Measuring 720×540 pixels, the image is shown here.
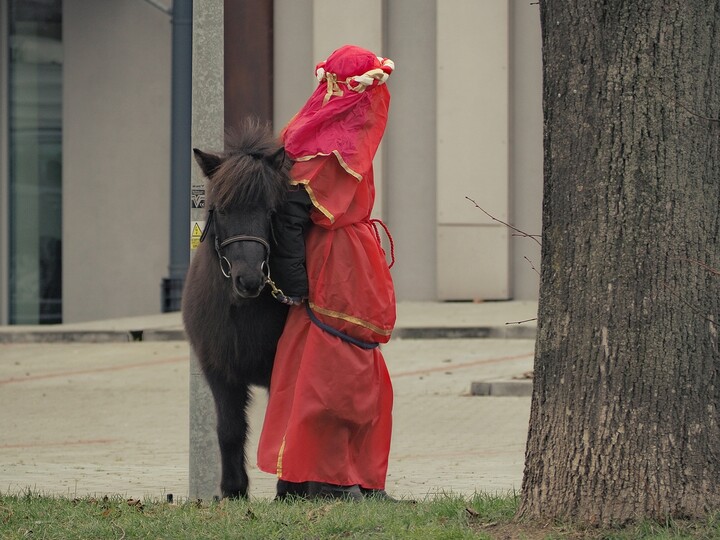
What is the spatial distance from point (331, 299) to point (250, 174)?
2.51 feet

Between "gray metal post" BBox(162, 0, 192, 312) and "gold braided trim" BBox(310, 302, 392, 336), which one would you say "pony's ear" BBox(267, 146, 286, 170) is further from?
"gray metal post" BBox(162, 0, 192, 312)

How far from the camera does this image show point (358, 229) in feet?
22.0

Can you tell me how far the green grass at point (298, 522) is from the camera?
502cm

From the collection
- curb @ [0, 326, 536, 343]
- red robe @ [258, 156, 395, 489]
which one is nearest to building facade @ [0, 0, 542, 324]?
curb @ [0, 326, 536, 343]

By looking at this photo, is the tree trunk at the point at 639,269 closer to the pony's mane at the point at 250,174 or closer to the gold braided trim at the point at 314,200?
the gold braided trim at the point at 314,200

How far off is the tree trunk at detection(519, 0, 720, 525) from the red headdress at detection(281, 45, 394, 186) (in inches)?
69.2

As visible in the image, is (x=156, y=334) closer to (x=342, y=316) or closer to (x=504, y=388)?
(x=504, y=388)

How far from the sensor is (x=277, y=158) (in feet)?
21.4

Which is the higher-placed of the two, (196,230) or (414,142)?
(414,142)

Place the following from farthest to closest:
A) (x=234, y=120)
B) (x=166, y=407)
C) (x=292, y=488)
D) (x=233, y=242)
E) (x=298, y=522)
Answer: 1. (x=234, y=120)
2. (x=166, y=407)
3. (x=292, y=488)
4. (x=233, y=242)
5. (x=298, y=522)

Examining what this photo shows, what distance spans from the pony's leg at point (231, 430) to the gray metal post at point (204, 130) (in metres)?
0.42

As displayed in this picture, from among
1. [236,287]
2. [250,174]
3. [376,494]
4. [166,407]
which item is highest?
[250,174]

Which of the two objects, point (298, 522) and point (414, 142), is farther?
point (414, 142)

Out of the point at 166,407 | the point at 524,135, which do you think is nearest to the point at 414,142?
the point at 524,135
